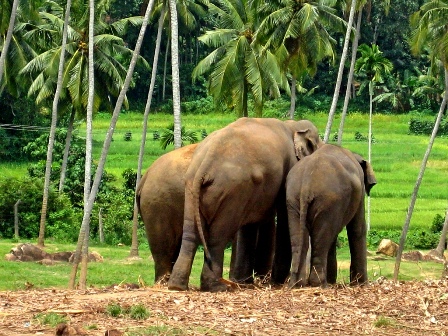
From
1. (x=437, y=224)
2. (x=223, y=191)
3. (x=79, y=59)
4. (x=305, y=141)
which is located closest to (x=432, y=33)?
(x=79, y=59)

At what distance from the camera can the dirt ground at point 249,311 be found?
1023cm

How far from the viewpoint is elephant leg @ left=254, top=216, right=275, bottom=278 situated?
616 inches

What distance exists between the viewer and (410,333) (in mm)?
10789

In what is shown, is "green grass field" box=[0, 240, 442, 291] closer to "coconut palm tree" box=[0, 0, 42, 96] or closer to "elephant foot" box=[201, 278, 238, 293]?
"coconut palm tree" box=[0, 0, 42, 96]

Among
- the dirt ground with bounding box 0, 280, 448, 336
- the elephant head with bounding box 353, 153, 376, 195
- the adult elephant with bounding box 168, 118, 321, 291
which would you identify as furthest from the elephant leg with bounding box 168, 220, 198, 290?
the elephant head with bounding box 353, 153, 376, 195

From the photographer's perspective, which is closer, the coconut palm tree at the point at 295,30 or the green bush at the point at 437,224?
the coconut palm tree at the point at 295,30

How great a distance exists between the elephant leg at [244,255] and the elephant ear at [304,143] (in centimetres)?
126

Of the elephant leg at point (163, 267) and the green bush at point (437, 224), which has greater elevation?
the elephant leg at point (163, 267)

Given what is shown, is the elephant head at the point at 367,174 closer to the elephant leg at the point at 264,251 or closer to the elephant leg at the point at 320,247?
the elephant leg at the point at 264,251

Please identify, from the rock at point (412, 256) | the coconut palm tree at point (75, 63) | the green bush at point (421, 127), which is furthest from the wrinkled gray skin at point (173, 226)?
the green bush at point (421, 127)

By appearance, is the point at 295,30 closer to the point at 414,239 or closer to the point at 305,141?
the point at 414,239

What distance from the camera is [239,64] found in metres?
34.7

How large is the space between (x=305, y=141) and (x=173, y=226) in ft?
7.60

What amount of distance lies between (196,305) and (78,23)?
92.4 ft
